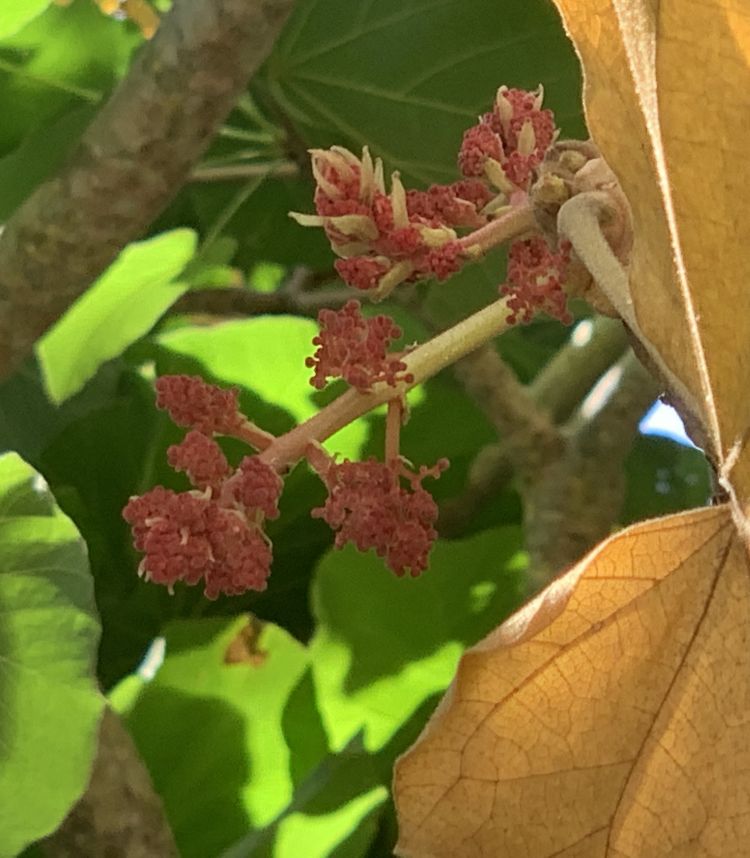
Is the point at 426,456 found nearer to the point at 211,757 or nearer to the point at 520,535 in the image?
the point at 520,535

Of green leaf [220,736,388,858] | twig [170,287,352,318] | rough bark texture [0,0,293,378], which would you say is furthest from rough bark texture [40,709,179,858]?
twig [170,287,352,318]

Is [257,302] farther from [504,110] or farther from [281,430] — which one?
[504,110]

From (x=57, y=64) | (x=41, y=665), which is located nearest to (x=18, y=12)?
(x=57, y=64)

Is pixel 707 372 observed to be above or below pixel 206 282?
above

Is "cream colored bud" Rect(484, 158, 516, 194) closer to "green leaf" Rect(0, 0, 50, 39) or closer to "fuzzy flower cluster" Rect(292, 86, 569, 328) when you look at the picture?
"fuzzy flower cluster" Rect(292, 86, 569, 328)

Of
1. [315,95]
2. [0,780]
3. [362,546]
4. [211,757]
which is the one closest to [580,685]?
[362,546]

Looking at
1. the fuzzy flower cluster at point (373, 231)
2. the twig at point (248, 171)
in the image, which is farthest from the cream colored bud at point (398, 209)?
the twig at point (248, 171)
